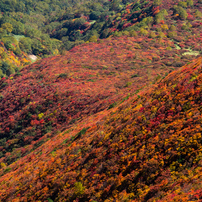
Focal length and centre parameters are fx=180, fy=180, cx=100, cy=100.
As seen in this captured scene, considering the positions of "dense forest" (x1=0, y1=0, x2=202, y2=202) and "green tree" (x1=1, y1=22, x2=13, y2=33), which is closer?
"dense forest" (x1=0, y1=0, x2=202, y2=202)

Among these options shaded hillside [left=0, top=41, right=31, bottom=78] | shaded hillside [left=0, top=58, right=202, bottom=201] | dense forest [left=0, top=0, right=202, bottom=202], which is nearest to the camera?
shaded hillside [left=0, top=58, right=202, bottom=201]

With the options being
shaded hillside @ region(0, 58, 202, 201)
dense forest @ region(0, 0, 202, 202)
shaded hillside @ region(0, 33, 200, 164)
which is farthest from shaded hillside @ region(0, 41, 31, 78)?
shaded hillside @ region(0, 58, 202, 201)

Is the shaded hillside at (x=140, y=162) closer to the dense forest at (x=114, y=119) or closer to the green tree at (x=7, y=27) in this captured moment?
the dense forest at (x=114, y=119)

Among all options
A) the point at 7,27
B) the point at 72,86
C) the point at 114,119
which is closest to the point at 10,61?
the point at 7,27

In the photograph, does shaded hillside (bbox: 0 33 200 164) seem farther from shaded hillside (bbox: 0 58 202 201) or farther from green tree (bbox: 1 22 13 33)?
green tree (bbox: 1 22 13 33)

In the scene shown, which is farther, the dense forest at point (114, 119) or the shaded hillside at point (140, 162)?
the dense forest at point (114, 119)

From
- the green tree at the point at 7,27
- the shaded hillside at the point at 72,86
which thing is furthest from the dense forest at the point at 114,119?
the green tree at the point at 7,27
